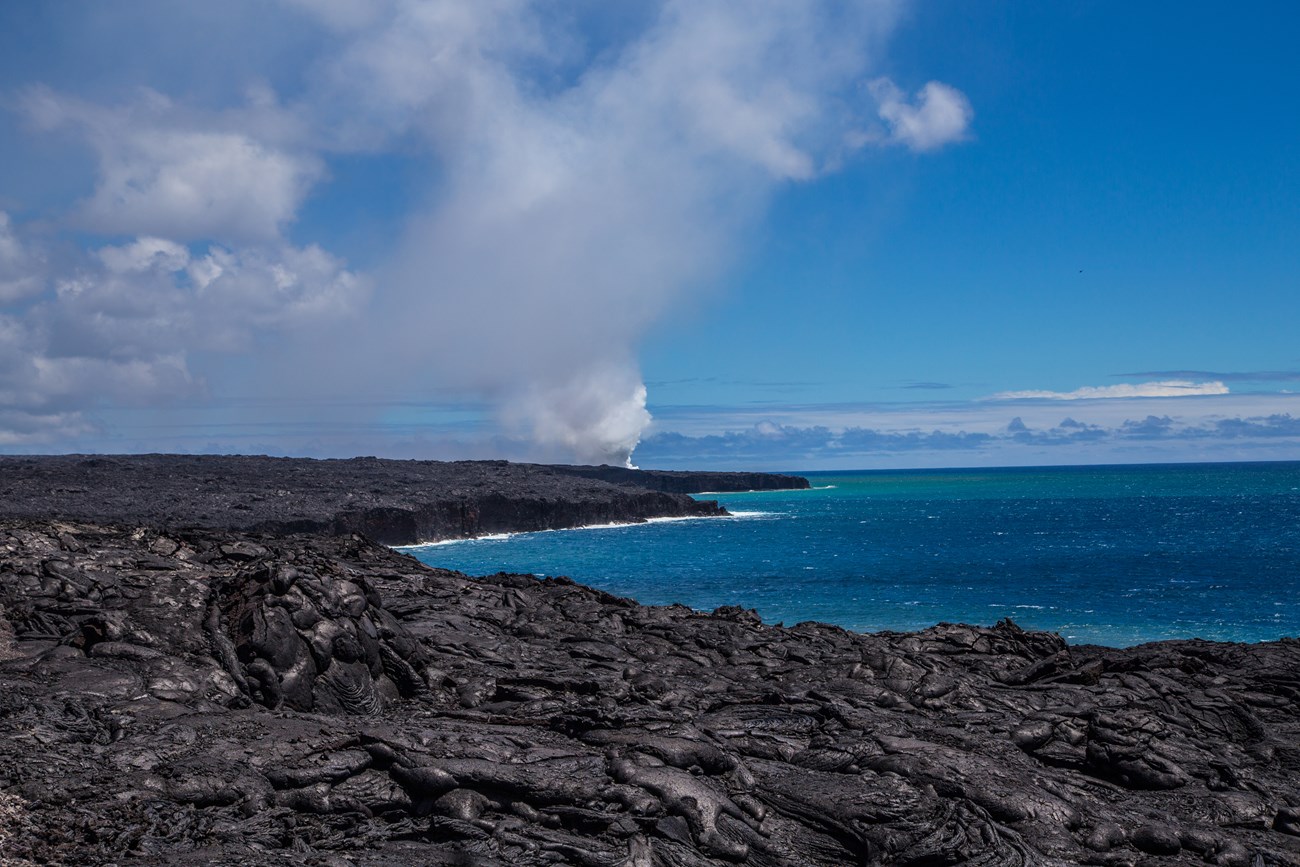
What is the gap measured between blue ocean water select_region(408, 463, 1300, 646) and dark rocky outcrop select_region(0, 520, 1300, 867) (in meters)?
19.6

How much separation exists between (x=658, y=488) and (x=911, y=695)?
149834 millimetres

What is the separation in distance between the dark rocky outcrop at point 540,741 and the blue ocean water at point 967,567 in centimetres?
1963

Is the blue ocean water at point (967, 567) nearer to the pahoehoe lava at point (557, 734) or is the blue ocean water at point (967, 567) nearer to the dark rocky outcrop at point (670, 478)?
the pahoehoe lava at point (557, 734)

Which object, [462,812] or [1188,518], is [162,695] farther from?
[1188,518]

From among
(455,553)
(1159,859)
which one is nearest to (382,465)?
(455,553)

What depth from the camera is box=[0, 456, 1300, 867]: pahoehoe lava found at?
969 cm

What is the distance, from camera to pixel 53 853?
8.40m

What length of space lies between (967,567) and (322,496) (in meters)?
45.4

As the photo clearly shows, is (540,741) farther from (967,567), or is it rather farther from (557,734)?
(967,567)

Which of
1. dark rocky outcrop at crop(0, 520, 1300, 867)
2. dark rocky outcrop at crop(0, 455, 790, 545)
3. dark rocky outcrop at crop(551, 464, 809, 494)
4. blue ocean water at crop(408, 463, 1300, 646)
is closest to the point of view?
dark rocky outcrop at crop(0, 520, 1300, 867)

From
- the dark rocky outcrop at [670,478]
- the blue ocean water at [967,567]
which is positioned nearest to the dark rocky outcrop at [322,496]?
the blue ocean water at [967,567]

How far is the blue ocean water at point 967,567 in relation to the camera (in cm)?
3816

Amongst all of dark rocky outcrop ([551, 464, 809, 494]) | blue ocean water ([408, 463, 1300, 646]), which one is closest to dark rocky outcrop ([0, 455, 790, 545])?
blue ocean water ([408, 463, 1300, 646])

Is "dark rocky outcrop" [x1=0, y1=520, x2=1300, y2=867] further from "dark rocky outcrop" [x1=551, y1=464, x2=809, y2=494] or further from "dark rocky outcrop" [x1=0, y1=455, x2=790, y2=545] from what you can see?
"dark rocky outcrop" [x1=551, y1=464, x2=809, y2=494]
